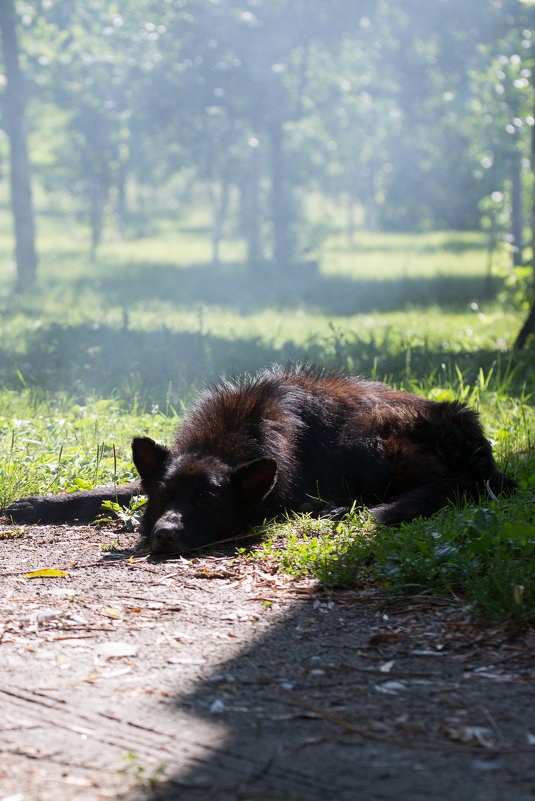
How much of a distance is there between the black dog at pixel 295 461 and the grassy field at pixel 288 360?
25 cm

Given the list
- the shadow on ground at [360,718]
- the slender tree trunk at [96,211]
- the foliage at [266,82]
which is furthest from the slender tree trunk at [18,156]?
the shadow on ground at [360,718]

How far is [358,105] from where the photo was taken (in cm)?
2931

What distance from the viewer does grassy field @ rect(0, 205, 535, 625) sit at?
3678 millimetres

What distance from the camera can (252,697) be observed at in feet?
8.23

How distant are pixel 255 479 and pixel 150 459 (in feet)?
2.29

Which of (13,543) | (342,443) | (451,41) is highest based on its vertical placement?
(451,41)

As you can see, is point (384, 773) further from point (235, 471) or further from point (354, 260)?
point (354, 260)

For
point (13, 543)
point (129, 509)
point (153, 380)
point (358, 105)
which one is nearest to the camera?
point (13, 543)

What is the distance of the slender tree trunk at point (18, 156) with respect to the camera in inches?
685

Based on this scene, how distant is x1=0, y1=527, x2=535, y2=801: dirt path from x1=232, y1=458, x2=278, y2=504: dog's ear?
0.91 m

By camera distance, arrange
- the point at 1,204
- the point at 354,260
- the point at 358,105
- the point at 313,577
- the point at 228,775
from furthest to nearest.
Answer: the point at 1,204, the point at 354,260, the point at 358,105, the point at 313,577, the point at 228,775

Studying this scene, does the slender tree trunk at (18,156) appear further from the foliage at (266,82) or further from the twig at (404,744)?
the twig at (404,744)

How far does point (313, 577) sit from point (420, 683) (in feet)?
4.13

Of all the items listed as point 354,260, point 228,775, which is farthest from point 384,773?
point 354,260
